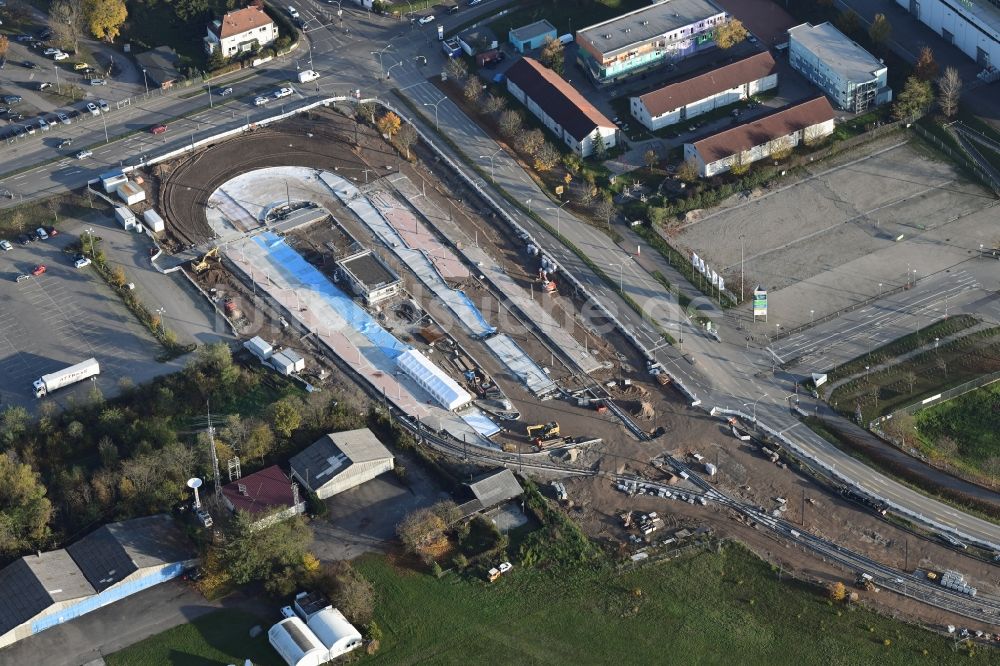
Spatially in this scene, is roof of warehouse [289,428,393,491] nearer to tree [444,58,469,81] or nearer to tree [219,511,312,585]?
tree [219,511,312,585]

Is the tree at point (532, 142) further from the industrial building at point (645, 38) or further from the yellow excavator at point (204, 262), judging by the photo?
the yellow excavator at point (204, 262)

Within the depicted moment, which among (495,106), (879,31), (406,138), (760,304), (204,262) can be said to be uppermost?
(879,31)

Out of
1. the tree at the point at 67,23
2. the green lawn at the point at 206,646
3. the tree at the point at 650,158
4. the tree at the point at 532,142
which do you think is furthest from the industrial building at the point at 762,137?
the tree at the point at 67,23

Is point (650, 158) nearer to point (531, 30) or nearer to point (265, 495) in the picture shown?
point (531, 30)

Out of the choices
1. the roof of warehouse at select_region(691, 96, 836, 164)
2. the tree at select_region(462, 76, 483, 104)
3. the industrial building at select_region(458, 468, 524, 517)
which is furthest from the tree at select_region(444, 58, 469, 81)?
the industrial building at select_region(458, 468, 524, 517)

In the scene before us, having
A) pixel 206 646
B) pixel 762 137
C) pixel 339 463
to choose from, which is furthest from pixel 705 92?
pixel 206 646

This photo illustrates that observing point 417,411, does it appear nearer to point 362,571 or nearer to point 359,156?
point 362,571
